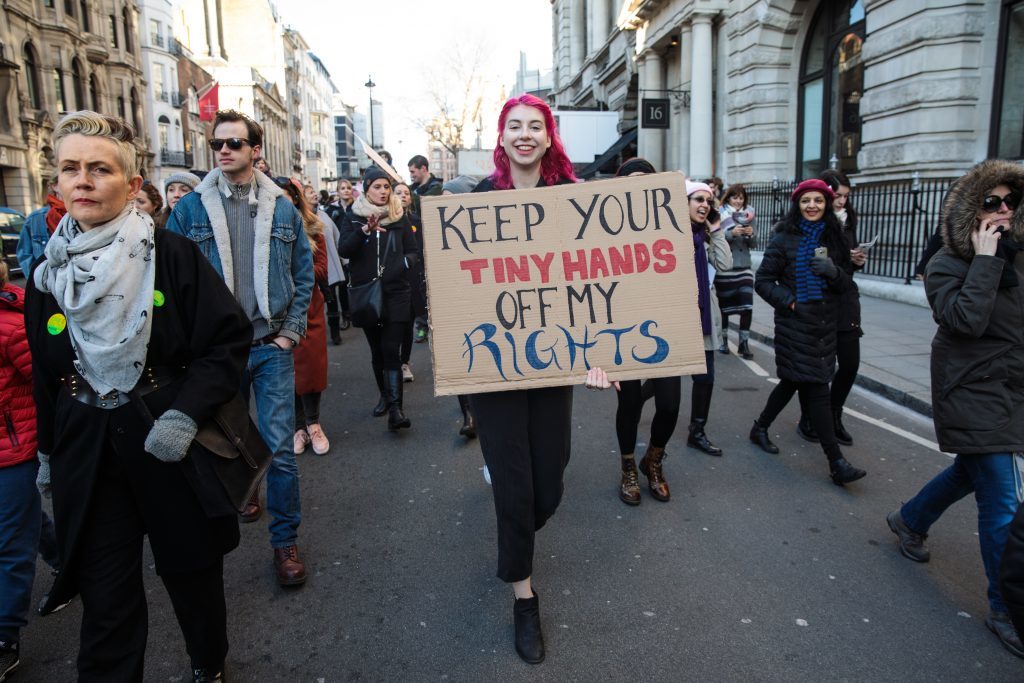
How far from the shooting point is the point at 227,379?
2303 mm

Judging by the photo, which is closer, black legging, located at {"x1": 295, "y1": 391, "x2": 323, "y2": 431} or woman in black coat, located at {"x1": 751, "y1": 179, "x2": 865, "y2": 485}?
woman in black coat, located at {"x1": 751, "y1": 179, "x2": 865, "y2": 485}

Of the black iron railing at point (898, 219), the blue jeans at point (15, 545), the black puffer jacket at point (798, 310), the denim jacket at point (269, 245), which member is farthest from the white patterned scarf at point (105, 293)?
the black iron railing at point (898, 219)

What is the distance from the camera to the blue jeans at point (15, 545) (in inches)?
109

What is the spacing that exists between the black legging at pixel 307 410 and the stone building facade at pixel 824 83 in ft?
38.6

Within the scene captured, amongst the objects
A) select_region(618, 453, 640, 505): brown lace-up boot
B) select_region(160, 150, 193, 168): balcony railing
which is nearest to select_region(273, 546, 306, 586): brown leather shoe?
select_region(618, 453, 640, 505): brown lace-up boot

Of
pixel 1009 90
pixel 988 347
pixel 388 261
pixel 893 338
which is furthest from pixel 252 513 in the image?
pixel 1009 90

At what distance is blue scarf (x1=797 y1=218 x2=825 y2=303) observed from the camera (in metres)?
4.64

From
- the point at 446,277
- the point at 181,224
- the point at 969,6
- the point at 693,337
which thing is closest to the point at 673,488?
the point at 693,337

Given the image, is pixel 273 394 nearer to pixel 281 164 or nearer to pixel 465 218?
pixel 465 218

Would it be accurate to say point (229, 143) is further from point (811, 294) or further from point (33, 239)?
point (811, 294)

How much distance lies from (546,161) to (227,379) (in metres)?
1.57

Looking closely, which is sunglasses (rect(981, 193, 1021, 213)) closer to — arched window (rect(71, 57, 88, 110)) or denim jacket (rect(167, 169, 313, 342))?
denim jacket (rect(167, 169, 313, 342))

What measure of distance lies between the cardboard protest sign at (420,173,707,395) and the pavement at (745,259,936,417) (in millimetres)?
3280

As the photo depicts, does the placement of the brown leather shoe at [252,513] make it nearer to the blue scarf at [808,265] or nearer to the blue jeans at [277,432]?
the blue jeans at [277,432]
